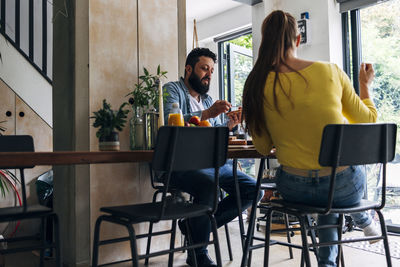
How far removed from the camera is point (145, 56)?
2924mm

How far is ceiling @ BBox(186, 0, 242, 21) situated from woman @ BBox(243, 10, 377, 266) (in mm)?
3875

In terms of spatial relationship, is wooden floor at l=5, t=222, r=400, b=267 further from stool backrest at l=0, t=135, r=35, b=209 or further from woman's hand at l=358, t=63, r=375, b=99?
woman's hand at l=358, t=63, r=375, b=99

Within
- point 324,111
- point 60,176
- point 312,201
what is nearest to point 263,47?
point 324,111

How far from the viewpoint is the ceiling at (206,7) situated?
5.46 metres

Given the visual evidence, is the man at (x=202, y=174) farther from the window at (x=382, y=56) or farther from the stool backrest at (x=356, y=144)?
the window at (x=382, y=56)

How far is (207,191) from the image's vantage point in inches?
89.2

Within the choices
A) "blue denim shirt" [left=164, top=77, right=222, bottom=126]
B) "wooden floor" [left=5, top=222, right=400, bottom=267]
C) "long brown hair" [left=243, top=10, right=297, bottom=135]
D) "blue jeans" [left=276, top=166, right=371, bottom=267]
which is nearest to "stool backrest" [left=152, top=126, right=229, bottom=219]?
"long brown hair" [left=243, top=10, right=297, bottom=135]

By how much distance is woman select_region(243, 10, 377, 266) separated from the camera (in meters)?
1.62

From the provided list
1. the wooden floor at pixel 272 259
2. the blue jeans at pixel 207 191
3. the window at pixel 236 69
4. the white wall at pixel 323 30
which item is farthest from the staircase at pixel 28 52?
the white wall at pixel 323 30

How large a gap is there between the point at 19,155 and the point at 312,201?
3.72ft

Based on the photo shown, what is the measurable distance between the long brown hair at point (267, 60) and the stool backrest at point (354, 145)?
330 mm

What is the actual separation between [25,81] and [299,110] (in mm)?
2979

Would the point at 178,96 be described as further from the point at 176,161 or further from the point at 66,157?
the point at 66,157

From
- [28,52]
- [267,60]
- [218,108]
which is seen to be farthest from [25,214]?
[28,52]
